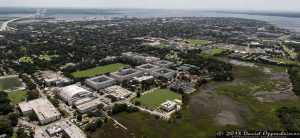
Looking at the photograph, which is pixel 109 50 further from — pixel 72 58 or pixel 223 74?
pixel 223 74

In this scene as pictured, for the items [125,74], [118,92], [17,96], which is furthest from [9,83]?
[125,74]

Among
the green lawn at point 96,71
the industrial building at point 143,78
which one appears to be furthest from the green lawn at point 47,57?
the industrial building at point 143,78

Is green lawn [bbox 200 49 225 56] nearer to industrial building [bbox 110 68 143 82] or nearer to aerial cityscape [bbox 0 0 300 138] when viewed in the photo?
aerial cityscape [bbox 0 0 300 138]

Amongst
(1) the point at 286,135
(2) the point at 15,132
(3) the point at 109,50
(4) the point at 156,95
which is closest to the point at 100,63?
(3) the point at 109,50

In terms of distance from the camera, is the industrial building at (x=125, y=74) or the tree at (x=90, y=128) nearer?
the tree at (x=90, y=128)

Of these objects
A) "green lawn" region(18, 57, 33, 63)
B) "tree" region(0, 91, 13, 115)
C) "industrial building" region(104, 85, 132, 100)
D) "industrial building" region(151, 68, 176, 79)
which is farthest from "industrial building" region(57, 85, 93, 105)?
"green lawn" region(18, 57, 33, 63)

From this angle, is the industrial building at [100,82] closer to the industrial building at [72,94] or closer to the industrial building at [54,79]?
the industrial building at [72,94]
